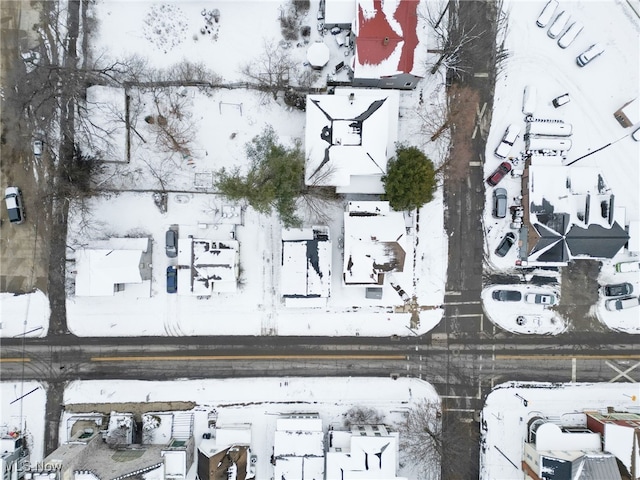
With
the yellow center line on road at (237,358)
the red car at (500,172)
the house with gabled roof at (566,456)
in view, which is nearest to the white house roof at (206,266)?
the yellow center line on road at (237,358)

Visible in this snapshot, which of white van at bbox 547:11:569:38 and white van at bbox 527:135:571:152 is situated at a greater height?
white van at bbox 547:11:569:38

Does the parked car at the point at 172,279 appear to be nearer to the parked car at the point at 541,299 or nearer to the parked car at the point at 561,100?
the parked car at the point at 541,299

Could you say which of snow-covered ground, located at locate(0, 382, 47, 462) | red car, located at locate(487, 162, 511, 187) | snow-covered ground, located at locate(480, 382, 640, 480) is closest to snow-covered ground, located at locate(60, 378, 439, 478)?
snow-covered ground, located at locate(0, 382, 47, 462)

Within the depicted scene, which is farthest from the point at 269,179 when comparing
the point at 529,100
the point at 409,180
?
the point at 529,100

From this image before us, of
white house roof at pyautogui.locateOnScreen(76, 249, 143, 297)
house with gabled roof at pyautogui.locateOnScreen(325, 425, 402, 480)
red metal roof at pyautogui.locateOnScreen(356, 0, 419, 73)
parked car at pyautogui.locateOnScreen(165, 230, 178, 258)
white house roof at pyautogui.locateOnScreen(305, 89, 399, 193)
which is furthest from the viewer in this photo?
parked car at pyautogui.locateOnScreen(165, 230, 178, 258)

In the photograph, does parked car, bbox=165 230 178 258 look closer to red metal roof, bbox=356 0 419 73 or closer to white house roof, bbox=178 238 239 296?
white house roof, bbox=178 238 239 296

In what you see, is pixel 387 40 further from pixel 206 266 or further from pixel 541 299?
pixel 541 299
